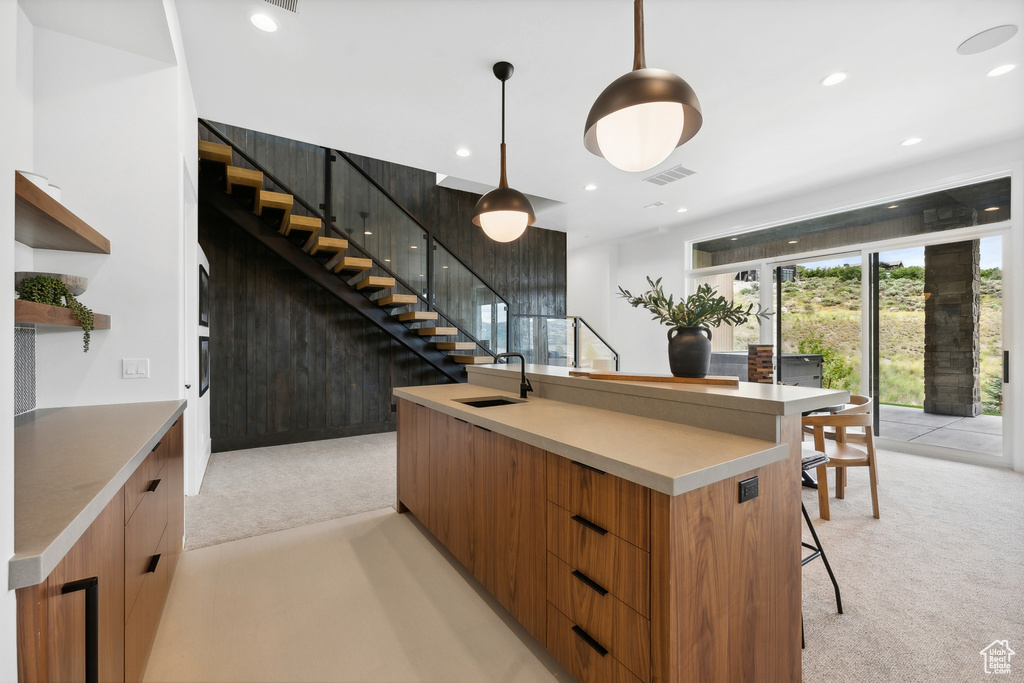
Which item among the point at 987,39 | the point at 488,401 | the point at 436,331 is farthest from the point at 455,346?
the point at 987,39

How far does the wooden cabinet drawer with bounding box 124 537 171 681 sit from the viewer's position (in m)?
1.38

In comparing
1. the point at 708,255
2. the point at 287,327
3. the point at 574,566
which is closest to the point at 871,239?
the point at 708,255

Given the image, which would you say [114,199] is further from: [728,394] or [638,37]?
[728,394]

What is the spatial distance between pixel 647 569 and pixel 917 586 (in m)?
2.06

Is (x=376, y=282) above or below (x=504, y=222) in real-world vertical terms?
below

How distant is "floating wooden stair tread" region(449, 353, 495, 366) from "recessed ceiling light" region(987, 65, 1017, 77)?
4.89m

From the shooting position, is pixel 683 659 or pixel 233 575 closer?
pixel 683 659

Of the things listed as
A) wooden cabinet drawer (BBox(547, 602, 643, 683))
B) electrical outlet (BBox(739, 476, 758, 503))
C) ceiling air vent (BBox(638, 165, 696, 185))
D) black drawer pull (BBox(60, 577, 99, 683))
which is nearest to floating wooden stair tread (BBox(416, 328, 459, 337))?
ceiling air vent (BBox(638, 165, 696, 185))

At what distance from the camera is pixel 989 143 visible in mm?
4328

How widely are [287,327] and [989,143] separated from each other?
7.59 metres

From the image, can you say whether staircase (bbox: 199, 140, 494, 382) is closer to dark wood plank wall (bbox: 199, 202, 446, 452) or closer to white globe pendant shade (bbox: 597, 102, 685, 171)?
dark wood plank wall (bbox: 199, 202, 446, 452)

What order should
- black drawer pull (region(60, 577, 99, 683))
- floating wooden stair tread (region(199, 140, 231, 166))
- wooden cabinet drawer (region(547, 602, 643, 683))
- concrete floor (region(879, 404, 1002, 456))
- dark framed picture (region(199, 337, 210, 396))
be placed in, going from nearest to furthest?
1. black drawer pull (region(60, 577, 99, 683))
2. wooden cabinet drawer (region(547, 602, 643, 683))
3. dark framed picture (region(199, 337, 210, 396))
4. floating wooden stair tread (region(199, 140, 231, 166))
5. concrete floor (region(879, 404, 1002, 456))

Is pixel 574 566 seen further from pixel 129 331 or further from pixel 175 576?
pixel 129 331

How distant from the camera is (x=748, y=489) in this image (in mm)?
1345
